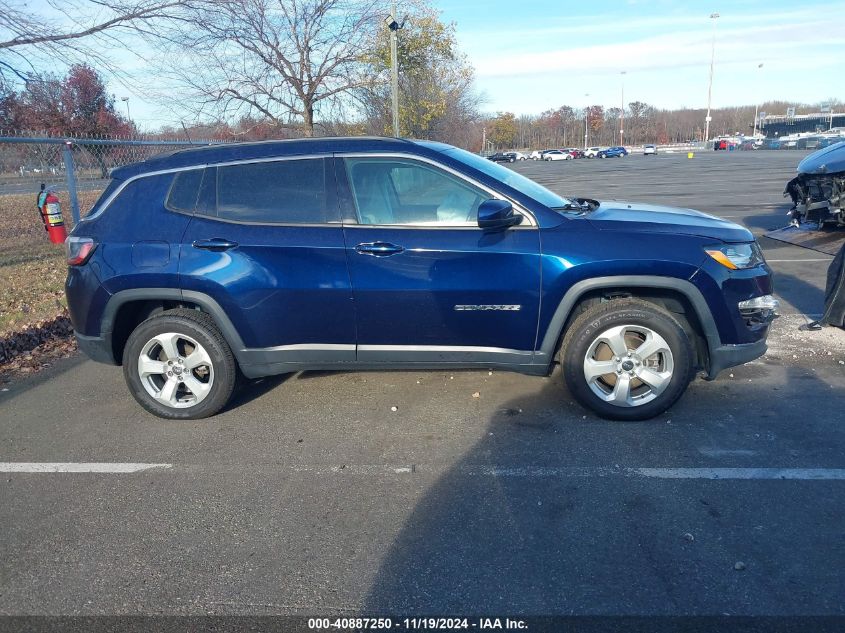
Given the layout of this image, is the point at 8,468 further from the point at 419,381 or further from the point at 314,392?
the point at 419,381

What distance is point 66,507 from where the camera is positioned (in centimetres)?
363

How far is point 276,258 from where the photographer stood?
444 centimetres

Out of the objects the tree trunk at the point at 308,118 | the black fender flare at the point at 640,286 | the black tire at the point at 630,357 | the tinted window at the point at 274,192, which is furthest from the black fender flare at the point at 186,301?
the tree trunk at the point at 308,118

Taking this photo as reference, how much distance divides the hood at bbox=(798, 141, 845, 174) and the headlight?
6.83 metres

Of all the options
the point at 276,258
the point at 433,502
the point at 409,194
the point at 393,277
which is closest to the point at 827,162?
the point at 409,194

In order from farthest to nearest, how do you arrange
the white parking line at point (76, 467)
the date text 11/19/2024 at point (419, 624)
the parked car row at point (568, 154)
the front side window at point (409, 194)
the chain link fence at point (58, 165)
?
the parked car row at point (568, 154) → the chain link fence at point (58, 165) → the front side window at point (409, 194) → the white parking line at point (76, 467) → the date text 11/19/2024 at point (419, 624)

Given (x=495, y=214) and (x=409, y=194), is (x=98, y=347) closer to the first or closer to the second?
(x=409, y=194)

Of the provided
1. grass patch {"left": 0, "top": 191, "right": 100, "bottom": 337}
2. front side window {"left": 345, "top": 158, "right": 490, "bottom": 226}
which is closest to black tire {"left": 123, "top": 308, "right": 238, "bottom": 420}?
front side window {"left": 345, "top": 158, "right": 490, "bottom": 226}

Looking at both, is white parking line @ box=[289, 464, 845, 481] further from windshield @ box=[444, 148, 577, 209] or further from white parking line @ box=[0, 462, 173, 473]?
windshield @ box=[444, 148, 577, 209]

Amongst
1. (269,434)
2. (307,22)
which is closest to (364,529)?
(269,434)

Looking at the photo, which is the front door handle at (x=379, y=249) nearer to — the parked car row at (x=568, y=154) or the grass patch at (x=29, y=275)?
the grass patch at (x=29, y=275)

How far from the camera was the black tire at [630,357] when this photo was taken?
14.2ft

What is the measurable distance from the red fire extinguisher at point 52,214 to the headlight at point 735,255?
10692 mm

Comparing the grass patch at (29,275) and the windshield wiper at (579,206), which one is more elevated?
the windshield wiper at (579,206)
